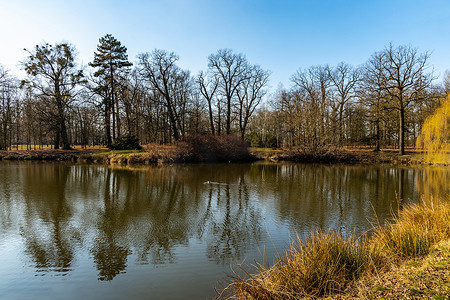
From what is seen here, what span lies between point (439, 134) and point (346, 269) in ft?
55.3

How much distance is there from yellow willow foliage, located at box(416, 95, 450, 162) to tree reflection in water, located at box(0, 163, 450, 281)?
127 inches

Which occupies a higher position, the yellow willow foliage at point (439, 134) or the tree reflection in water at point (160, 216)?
the yellow willow foliage at point (439, 134)

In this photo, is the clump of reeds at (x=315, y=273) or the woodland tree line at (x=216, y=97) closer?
the clump of reeds at (x=315, y=273)

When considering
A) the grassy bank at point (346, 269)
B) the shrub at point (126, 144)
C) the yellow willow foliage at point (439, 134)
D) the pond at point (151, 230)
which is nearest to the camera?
the grassy bank at point (346, 269)

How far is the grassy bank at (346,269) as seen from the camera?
317cm

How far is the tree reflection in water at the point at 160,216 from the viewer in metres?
5.75

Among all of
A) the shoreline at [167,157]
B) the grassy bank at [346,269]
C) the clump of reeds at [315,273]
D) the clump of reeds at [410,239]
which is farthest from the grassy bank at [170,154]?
the clump of reeds at [315,273]

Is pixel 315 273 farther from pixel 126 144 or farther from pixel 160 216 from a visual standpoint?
pixel 126 144

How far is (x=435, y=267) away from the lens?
3.31 meters

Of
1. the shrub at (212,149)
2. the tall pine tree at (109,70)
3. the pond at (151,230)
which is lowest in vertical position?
the pond at (151,230)

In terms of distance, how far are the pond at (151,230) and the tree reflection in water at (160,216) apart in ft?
0.09

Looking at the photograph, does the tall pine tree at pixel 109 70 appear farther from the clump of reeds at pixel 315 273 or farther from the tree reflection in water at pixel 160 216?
the clump of reeds at pixel 315 273

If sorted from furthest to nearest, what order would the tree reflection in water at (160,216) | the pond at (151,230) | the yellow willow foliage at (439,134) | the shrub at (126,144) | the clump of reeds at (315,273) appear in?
the shrub at (126,144) < the yellow willow foliage at (439,134) < the tree reflection in water at (160,216) < the pond at (151,230) < the clump of reeds at (315,273)

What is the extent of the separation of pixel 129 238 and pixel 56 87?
32433 mm
